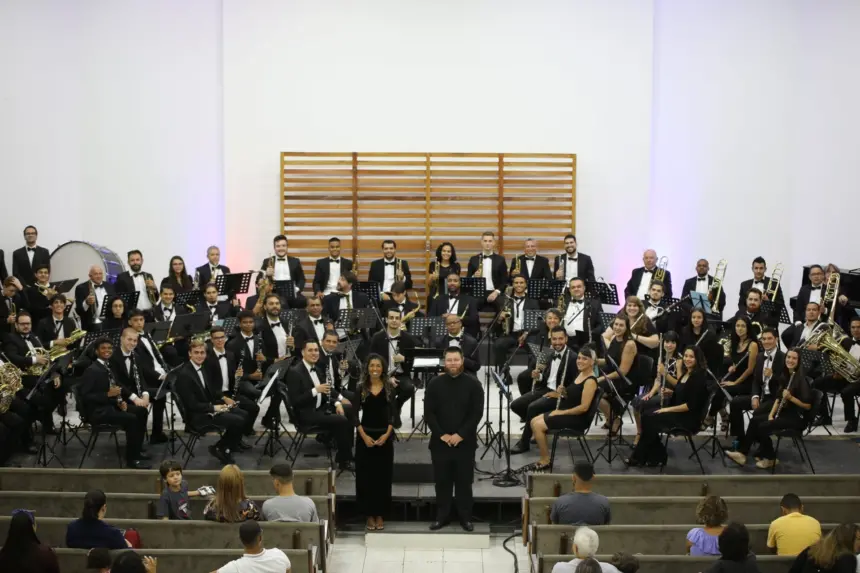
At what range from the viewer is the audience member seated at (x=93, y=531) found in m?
6.73

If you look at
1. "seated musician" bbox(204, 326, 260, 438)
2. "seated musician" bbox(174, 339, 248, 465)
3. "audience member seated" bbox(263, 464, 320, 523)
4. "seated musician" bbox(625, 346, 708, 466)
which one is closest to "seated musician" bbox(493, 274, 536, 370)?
"seated musician" bbox(625, 346, 708, 466)

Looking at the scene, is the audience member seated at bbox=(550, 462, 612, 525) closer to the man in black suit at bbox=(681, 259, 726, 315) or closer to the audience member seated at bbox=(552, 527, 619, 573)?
the audience member seated at bbox=(552, 527, 619, 573)

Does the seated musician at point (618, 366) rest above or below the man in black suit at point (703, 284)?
below

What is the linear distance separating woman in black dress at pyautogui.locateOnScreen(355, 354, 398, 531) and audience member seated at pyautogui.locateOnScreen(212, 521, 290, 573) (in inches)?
109

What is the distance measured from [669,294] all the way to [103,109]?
327 inches

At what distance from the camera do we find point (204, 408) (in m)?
9.88

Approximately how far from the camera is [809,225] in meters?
15.3

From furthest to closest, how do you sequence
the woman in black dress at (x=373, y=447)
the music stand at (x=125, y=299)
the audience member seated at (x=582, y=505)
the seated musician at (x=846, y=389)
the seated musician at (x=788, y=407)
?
1. the music stand at (x=125, y=299)
2. the seated musician at (x=846, y=389)
3. the seated musician at (x=788, y=407)
4. the woman in black dress at (x=373, y=447)
5. the audience member seated at (x=582, y=505)

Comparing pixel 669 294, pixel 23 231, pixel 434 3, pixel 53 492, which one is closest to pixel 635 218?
pixel 669 294

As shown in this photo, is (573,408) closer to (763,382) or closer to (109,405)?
(763,382)

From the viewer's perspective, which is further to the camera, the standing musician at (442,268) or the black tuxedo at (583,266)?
the black tuxedo at (583,266)

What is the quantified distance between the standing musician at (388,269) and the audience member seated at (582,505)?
686 cm

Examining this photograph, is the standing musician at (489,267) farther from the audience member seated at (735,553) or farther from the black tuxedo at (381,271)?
the audience member seated at (735,553)

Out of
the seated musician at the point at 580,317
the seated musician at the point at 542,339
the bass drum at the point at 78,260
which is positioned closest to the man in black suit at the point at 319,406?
the seated musician at the point at 542,339
